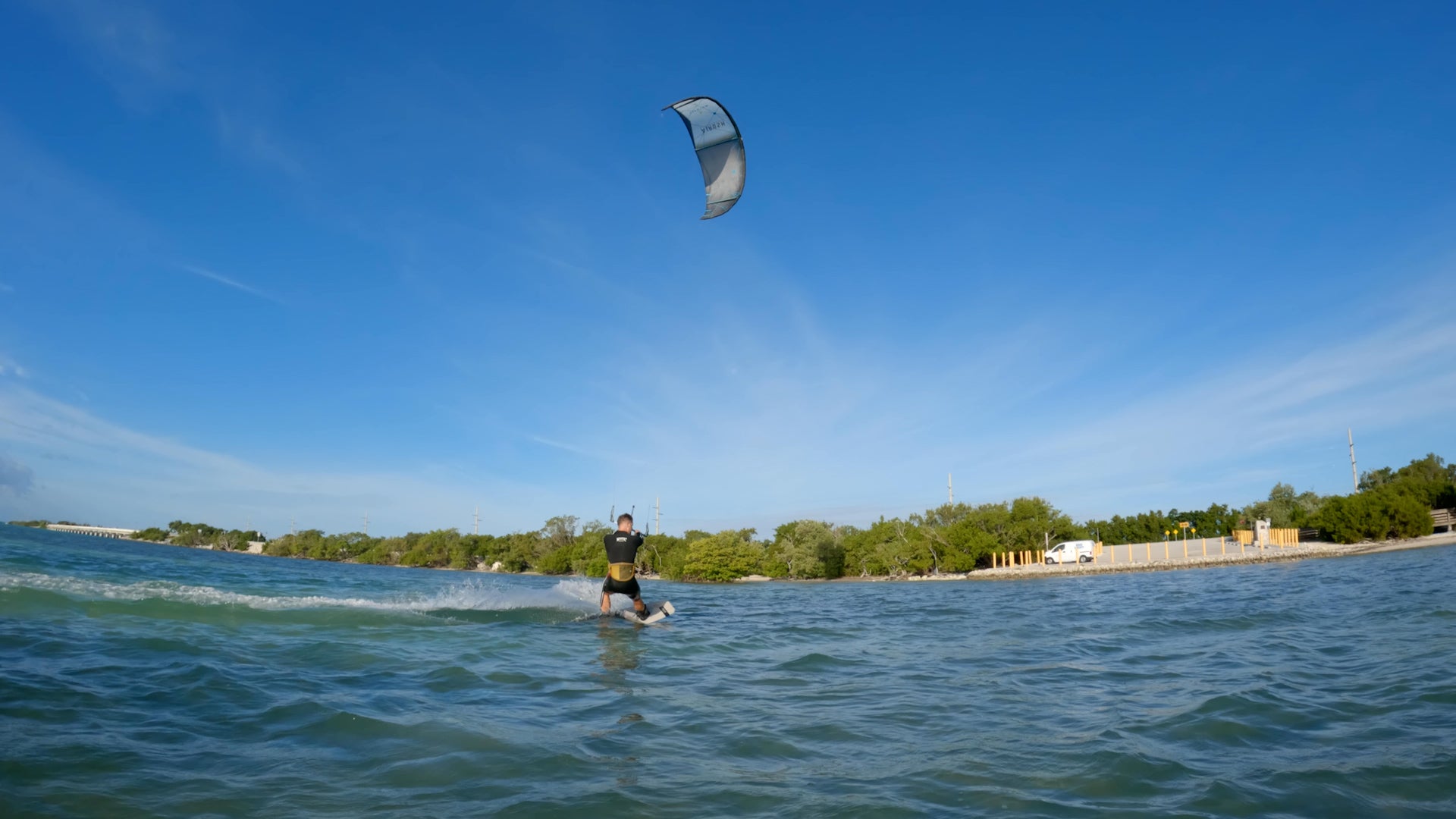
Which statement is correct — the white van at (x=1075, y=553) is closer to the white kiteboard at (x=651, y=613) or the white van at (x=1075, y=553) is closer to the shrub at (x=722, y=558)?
the shrub at (x=722, y=558)

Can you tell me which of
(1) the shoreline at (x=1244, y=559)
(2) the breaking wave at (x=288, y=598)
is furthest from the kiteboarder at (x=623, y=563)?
(1) the shoreline at (x=1244, y=559)

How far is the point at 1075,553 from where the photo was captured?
2771 inches

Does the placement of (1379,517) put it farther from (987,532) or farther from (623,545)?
(623,545)

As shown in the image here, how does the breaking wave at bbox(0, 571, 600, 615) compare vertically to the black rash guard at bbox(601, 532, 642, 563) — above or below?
below

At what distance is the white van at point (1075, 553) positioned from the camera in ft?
230

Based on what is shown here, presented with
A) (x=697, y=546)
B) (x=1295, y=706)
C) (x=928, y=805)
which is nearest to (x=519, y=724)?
(x=928, y=805)

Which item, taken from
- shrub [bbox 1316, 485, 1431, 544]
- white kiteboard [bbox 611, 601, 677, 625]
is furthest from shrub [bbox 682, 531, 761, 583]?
white kiteboard [bbox 611, 601, 677, 625]

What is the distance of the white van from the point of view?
7006cm

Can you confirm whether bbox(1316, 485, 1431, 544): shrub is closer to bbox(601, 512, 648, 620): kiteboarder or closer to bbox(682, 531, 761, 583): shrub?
bbox(682, 531, 761, 583): shrub

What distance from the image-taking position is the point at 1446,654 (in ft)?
30.5

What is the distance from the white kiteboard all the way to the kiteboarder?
5.4 inches

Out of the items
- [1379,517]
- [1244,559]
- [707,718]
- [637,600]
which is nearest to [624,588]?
[637,600]

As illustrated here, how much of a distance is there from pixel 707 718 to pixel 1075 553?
72.1 meters

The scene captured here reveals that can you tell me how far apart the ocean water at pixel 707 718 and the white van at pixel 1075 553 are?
59.8 metres
